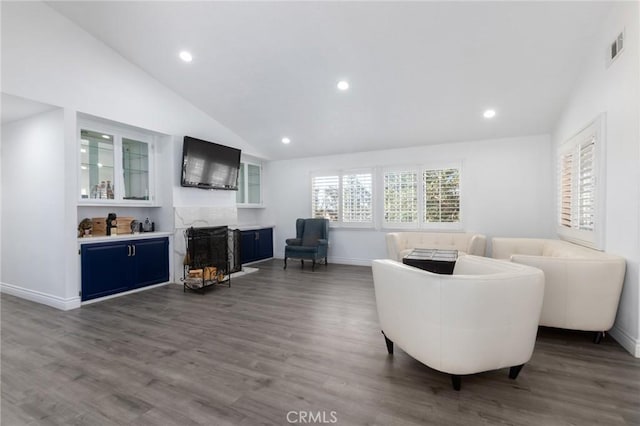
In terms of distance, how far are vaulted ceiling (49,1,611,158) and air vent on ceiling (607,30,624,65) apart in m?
0.39

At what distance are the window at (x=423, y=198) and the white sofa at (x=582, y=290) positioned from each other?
9.16 ft

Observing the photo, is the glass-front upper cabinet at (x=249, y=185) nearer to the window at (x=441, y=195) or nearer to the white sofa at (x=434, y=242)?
the white sofa at (x=434, y=242)

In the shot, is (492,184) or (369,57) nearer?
(369,57)

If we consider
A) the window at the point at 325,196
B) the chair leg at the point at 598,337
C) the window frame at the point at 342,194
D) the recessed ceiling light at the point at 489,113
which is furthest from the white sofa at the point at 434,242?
the chair leg at the point at 598,337

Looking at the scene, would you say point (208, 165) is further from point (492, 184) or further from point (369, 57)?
point (492, 184)

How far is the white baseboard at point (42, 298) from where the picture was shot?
3.65m

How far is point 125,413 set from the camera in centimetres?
176

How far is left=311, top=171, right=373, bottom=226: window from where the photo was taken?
6273 mm

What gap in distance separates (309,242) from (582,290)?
14.9 ft

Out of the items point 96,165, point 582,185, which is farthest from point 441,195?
point 96,165

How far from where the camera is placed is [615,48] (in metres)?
2.66

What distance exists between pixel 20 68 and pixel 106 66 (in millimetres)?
963

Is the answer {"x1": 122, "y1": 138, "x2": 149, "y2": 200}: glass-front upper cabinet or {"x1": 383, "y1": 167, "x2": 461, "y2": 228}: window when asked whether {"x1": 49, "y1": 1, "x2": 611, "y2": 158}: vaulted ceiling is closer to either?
{"x1": 383, "y1": 167, "x2": 461, "y2": 228}: window

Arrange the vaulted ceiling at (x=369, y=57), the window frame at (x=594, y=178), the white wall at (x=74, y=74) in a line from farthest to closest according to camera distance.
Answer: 1. the white wall at (x=74, y=74)
2. the vaulted ceiling at (x=369, y=57)
3. the window frame at (x=594, y=178)
